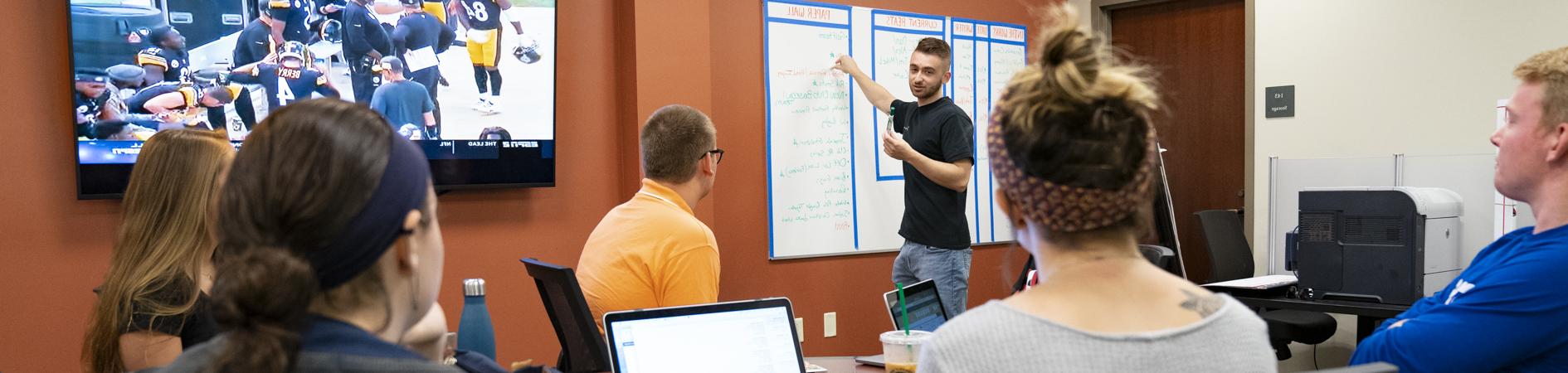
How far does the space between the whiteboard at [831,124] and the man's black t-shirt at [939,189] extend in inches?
23.4

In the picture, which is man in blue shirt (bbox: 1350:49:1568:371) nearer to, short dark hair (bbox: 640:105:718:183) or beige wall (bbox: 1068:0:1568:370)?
short dark hair (bbox: 640:105:718:183)

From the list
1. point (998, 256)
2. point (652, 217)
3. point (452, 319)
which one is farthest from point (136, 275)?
point (998, 256)

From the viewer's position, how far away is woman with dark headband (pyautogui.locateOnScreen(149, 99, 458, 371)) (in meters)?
0.85

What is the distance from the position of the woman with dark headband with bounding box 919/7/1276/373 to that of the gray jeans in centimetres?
265

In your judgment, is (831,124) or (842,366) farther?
(831,124)

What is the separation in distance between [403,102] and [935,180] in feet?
5.85

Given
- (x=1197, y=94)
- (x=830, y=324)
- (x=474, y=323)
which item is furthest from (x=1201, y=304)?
(x=1197, y=94)

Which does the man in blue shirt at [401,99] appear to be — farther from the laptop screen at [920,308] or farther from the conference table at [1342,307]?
the conference table at [1342,307]

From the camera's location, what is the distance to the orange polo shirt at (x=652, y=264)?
2264 millimetres

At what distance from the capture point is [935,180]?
12.3 ft

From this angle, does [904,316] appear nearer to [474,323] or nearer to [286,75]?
[474,323]

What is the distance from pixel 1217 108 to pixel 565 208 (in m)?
3.38

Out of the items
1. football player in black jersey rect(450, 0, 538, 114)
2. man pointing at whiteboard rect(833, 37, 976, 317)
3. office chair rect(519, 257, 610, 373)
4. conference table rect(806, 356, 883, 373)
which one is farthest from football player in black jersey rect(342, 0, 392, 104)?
conference table rect(806, 356, 883, 373)

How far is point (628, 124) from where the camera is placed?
13.0ft
